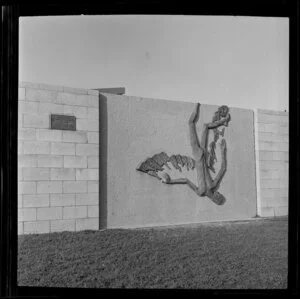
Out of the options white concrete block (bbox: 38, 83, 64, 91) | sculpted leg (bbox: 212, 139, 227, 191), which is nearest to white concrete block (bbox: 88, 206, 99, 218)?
white concrete block (bbox: 38, 83, 64, 91)

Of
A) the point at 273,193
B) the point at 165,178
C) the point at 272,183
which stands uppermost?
the point at 165,178

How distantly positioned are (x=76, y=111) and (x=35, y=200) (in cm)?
162

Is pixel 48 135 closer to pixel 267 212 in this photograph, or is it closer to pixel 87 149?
pixel 87 149

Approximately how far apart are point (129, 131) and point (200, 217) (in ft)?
7.35

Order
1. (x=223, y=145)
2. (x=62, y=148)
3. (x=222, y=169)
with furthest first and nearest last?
1. (x=223, y=145)
2. (x=222, y=169)
3. (x=62, y=148)

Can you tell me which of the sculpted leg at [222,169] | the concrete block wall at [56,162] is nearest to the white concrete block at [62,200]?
the concrete block wall at [56,162]

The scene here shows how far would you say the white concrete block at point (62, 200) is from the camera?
568cm

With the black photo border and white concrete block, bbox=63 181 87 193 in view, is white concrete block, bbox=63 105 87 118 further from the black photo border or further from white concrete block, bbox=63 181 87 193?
the black photo border

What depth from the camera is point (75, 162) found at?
5930 millimetres

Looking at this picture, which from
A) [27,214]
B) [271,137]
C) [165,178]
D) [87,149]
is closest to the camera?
[27,214]
